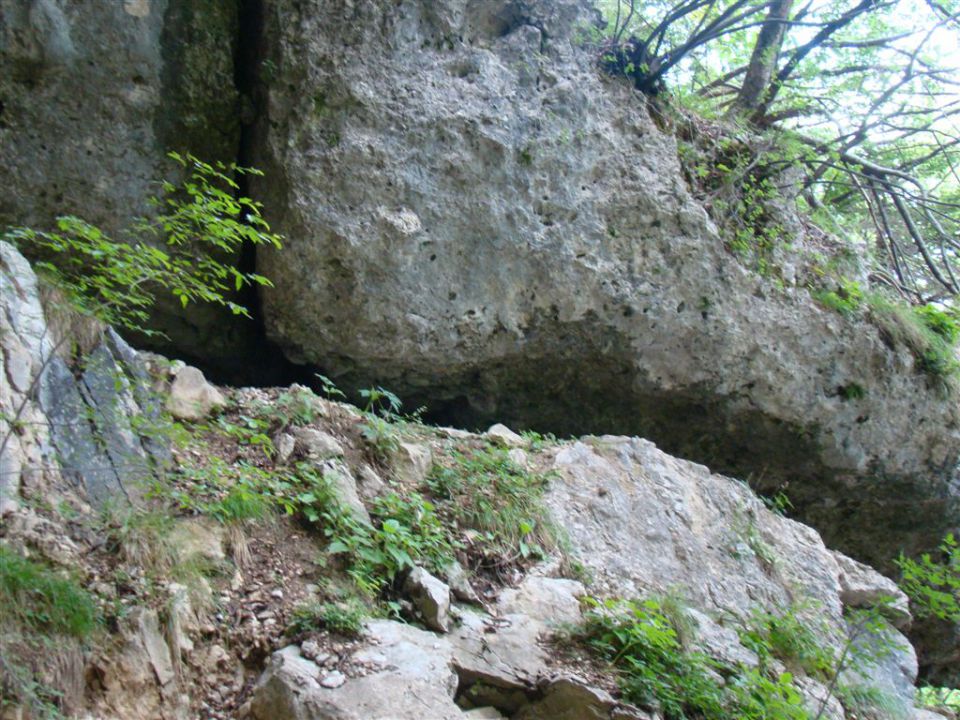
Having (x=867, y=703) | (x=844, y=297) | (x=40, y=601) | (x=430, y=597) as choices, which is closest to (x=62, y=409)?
(x=40, y=601)

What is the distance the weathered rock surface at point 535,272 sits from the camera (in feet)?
17.7

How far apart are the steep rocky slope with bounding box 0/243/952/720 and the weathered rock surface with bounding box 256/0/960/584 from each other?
0.87m

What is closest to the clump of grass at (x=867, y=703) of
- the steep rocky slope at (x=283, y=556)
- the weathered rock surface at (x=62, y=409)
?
the steep rocky slope at (x=283, y=556)

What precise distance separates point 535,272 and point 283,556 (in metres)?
2.88

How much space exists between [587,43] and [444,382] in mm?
2699

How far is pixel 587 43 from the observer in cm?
644

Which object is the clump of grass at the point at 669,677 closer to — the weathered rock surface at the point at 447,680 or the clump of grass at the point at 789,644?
the weathered rock surface at the point at 447,680

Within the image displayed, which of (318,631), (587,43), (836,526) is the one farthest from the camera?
(836,526)

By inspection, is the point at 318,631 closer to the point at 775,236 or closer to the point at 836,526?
the point at 775,236

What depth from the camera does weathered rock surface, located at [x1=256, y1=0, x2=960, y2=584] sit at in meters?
5.39

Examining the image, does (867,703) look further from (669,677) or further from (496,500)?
(496,500)

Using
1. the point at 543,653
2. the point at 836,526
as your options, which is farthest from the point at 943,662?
the point at 543,653

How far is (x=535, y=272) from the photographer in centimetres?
599

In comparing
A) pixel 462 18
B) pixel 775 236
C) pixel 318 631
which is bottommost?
pixel 318 631
